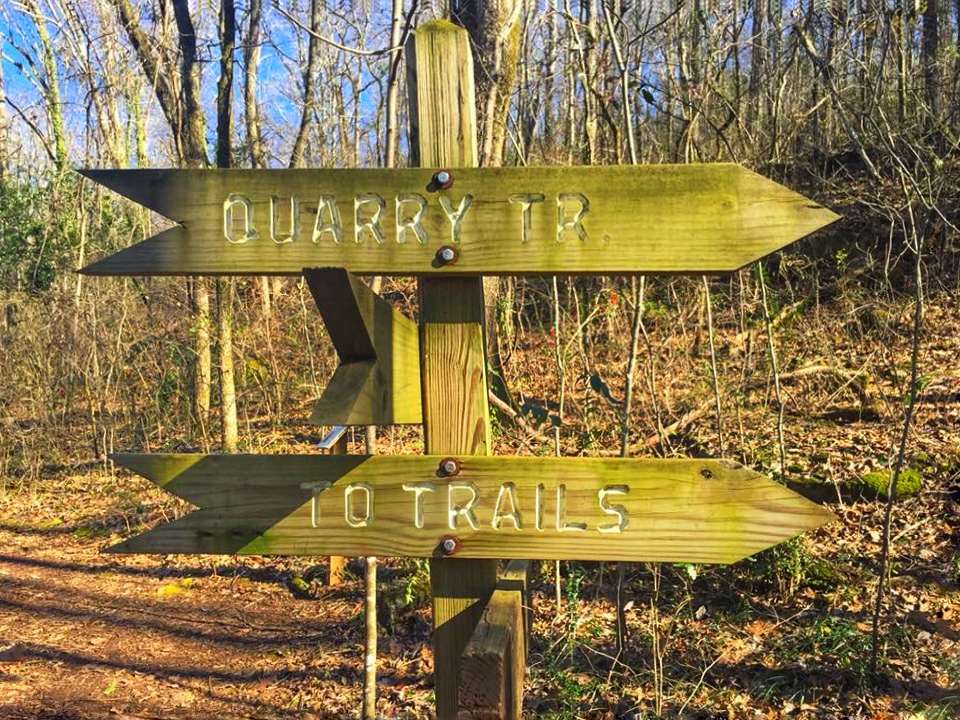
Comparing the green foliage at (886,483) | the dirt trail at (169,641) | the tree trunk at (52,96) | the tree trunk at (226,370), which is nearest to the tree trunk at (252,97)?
the tree trunk at (52,96)

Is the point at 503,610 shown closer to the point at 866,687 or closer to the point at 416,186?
the point at 416,186

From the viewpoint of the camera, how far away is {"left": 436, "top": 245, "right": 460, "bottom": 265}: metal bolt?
1.94 m

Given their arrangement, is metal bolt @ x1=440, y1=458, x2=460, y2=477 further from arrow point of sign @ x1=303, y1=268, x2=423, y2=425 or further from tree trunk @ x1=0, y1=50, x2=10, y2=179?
tree trunk @ x1=0, y1=50, x2=10, y2=179

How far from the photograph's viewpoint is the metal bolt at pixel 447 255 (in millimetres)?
1938

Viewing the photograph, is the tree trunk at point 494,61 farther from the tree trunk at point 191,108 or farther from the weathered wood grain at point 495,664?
the weathered wood grain at point 495,664

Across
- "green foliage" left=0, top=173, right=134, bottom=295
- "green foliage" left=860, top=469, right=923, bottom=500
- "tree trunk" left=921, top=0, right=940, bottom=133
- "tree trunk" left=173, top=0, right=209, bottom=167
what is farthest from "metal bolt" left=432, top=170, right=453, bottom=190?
"green foliage" left=0, top=173, right=134, bottom=295

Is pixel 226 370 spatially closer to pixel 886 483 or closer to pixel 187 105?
pixel 187 105

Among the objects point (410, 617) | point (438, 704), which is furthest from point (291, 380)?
point (438, 704)

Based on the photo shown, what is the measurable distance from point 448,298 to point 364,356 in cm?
36

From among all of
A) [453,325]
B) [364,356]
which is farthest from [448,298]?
[364,356]

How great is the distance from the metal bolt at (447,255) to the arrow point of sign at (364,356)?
180mm

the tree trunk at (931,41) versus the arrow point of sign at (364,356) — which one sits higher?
the tree trunk at (931,41)

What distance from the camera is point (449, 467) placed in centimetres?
199

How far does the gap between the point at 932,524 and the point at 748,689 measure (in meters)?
2.21
